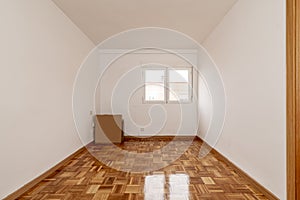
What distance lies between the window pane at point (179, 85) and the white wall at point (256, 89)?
2.82 meters

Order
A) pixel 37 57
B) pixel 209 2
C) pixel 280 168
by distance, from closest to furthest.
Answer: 1. pixel 280 168
2. pixel 37 57
3. pixel 209 2

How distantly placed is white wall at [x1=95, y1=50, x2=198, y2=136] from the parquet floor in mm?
2780

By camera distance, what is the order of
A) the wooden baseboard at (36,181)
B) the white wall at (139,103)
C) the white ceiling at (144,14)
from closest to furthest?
1. the wooden baseboard at (36,181)
2. the white ceiling at (144,14)
3. the white wall at (139,103)

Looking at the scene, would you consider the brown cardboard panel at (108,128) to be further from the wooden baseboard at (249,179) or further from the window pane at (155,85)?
the wooden baseboard at (249,179)

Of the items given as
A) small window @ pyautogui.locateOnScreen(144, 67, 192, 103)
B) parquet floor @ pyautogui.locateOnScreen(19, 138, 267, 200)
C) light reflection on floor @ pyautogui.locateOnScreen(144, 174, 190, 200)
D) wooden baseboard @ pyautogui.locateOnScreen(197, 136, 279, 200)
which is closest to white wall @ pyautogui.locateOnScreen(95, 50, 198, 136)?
small window @ pyautogui.locateOnScreen(144, 67, 192, 103)

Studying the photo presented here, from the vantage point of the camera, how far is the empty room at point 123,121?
2.60 meters

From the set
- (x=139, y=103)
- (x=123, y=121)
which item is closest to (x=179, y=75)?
(x=139, y=103)

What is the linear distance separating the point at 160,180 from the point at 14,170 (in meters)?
1.56

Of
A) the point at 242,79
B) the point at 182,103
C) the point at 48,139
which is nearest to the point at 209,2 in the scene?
the point at 242,79

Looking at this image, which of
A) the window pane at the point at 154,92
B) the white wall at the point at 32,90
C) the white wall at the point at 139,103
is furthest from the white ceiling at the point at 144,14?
the window pane at the point at 154,92

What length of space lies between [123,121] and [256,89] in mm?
4565

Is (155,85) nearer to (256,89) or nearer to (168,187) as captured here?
(256,89)

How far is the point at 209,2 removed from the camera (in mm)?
3926

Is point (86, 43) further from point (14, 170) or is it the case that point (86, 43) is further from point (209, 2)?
point (14, 170)
